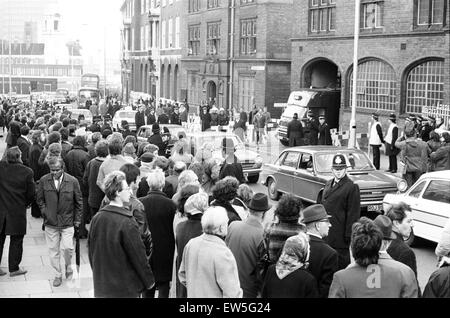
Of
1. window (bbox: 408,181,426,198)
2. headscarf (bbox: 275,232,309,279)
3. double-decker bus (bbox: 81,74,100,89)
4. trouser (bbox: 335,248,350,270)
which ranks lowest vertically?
trouser (bbox: 335,248,350,270)

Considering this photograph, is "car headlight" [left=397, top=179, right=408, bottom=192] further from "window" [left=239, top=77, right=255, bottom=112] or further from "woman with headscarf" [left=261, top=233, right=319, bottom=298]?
"window" [left=239, top=77, right=255, bottom=112]

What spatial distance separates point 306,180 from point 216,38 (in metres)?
34.5

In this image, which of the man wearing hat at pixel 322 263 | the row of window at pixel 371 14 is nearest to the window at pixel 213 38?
the row of window at pixel 371 14

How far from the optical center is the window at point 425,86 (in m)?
28.2

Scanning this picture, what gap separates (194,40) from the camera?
180 ft

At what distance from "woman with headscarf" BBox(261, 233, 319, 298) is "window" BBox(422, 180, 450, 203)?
23.0 feet

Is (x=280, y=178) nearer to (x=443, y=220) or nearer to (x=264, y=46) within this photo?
(x=443, y=220)

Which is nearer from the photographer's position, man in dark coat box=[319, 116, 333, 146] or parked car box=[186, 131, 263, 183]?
parked car box=[186, 131, 263, 183]

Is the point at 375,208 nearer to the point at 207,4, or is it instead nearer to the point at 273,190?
the point at 273,190

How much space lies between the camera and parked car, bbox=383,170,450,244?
39.6 ft

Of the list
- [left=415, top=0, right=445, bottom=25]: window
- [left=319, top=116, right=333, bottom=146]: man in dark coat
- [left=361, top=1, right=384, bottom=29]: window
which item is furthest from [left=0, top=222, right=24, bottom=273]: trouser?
[left=361, top=1, right=384, bottom=29]: window

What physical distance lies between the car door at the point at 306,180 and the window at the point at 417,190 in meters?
3.05
